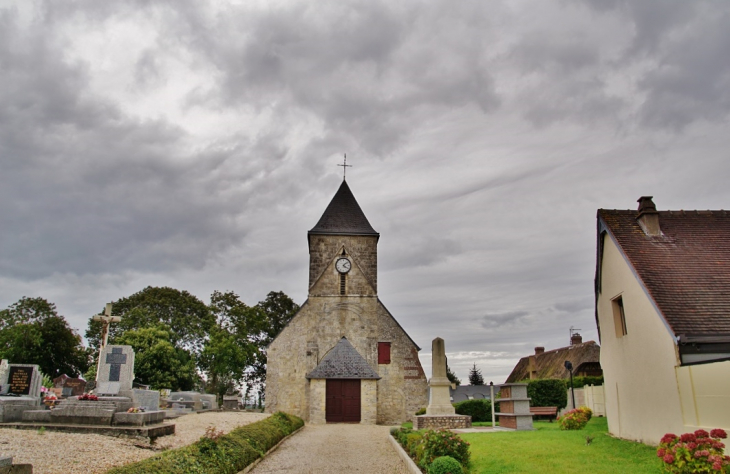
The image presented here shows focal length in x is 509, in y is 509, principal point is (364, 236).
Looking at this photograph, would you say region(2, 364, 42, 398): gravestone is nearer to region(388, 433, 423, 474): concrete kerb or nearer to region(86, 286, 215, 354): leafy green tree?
region(388, 433, 423, 474): concrete kerb

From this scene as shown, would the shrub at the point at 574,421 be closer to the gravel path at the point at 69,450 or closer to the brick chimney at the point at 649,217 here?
the brick chimney at the point at 649,217

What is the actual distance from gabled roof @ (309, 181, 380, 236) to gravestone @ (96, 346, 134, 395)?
60.1ft

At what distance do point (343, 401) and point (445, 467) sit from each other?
2099 centimetres

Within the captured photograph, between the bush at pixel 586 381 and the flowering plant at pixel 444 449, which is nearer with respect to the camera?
the flowering plant at pixel 444 449

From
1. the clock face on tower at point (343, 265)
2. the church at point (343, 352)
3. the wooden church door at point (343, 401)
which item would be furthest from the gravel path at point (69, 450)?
the clock face on tower at point (343, 265)

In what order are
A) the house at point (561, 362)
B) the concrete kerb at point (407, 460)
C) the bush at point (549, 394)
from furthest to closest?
the house at point (561, 362)
the bush at point (549, 394)
the concrete kerb at point (407, 460)

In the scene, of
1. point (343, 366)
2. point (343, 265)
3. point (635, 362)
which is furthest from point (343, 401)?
point (635, 362)

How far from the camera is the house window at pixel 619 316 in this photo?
46.6 feet

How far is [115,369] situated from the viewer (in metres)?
17.1

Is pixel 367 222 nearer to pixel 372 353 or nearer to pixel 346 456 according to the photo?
pixel 372 353

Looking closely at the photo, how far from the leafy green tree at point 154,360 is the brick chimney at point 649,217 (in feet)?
114

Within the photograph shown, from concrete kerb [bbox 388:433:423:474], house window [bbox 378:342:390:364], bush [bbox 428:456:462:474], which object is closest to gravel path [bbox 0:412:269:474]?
concrete kerb [bbox 388:433:423:474]

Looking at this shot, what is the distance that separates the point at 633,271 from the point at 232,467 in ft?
34.0

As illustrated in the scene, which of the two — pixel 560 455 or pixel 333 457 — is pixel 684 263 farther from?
pixel 333 457
